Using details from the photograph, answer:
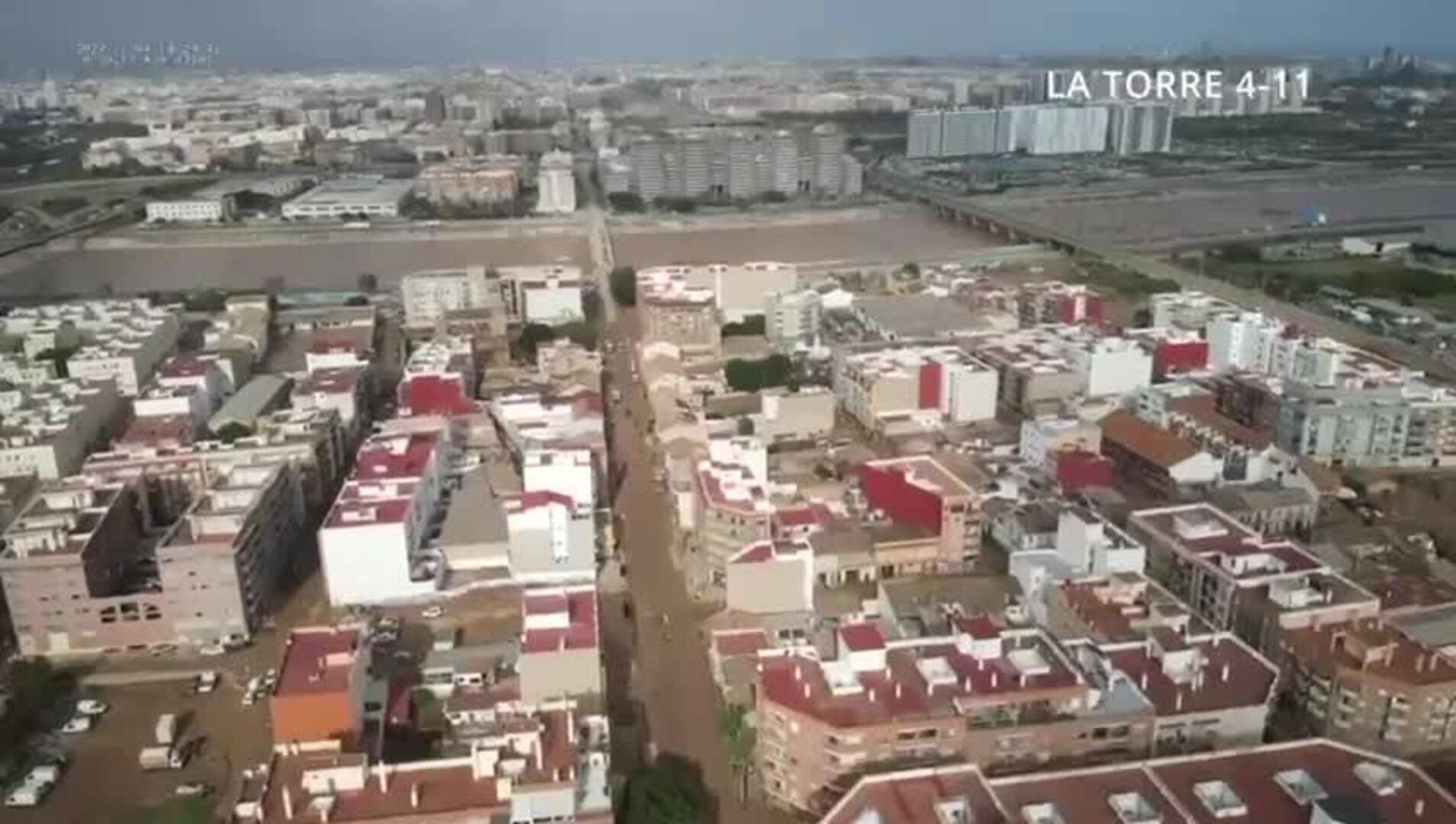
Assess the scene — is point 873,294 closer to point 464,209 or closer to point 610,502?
point 610,502

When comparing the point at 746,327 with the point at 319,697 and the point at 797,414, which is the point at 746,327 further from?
the point at 319,697

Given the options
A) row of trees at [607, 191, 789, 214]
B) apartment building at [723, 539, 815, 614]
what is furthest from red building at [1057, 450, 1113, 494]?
row of trees at [607, 191, 789, 214]

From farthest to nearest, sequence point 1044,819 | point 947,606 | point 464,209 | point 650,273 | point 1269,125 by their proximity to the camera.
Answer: point 1269,125, point 464,209, point 650,273, point 947,606, point 1044,819

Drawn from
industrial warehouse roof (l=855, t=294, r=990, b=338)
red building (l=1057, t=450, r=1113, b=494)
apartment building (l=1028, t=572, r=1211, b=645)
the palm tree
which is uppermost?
apartment building (l=1028, t=572, r=1211, b=645)

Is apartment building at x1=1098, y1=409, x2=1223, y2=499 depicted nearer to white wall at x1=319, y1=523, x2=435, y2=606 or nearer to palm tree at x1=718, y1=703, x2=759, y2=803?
palm tree at x1=718, y1=703, x2=759, y2=803

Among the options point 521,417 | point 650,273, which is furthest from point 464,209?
point 521,417

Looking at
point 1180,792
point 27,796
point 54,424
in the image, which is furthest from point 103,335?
point 1180,792
